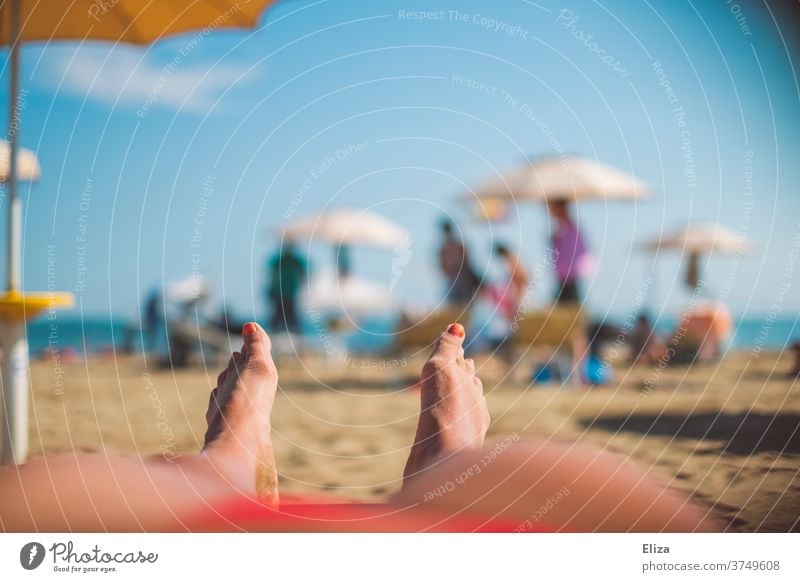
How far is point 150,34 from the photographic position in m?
2.50

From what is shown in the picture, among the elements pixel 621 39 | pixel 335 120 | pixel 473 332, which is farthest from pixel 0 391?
pixel 473 332

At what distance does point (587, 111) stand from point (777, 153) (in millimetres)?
591

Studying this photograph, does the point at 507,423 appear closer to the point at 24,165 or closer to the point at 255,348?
the point at 255,348

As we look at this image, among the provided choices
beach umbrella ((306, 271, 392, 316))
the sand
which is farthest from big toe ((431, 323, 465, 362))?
beach umbrella ((306, 271, 392, 316))

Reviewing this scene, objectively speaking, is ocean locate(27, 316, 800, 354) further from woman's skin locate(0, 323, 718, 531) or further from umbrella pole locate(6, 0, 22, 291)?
woman's skin locate(0, 323, 718, 531)

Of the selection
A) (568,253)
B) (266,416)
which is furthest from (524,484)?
(568,253)

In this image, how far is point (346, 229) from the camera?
7828 millimetres

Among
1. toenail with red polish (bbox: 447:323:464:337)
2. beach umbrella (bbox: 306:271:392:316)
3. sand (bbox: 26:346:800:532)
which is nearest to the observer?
toenail with red polish (bbox: 447:323:464:337)

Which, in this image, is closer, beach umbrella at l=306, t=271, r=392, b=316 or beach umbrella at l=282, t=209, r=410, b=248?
beach umbrella at l=282, t=209, r=410, b=248

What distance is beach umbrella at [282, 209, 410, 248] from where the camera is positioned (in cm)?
782

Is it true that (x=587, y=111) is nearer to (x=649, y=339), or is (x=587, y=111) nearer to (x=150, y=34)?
(x=150, y=34)

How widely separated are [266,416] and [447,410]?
0.42 meters

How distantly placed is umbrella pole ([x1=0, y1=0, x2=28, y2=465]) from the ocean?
4739mm

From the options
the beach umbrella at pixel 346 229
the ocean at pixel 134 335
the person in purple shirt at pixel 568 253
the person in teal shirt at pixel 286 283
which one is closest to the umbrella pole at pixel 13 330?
the person in purple shirt at pixel 568 253
